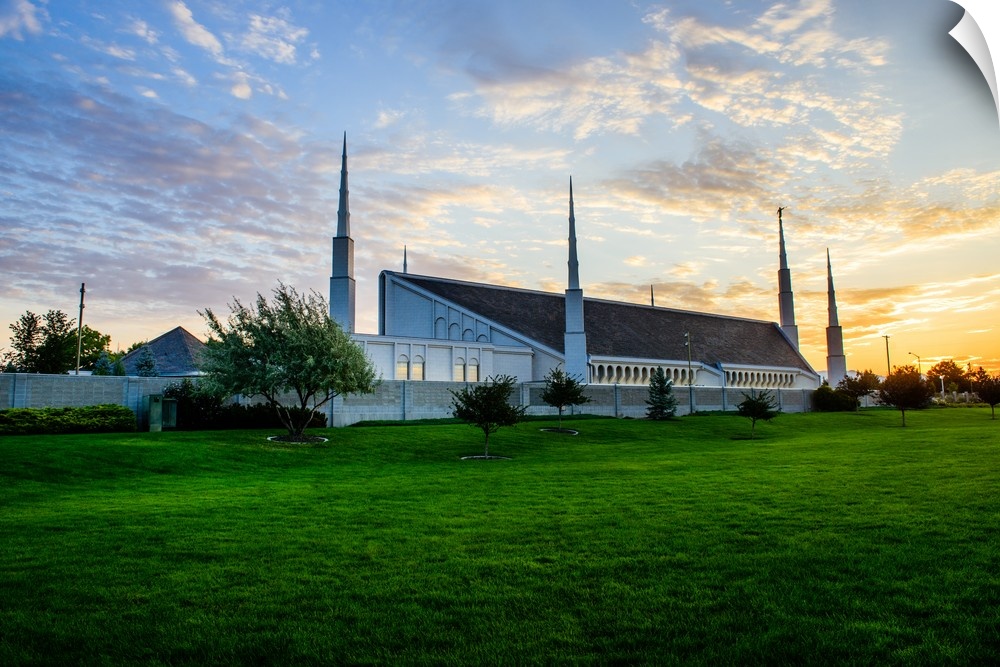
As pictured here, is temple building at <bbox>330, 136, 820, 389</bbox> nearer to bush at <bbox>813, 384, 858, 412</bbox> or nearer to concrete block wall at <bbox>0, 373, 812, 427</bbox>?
concrete block wall at <bbox>0, 373, 812, 427</bbox>

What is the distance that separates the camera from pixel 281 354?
26312mm

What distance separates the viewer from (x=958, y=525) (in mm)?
8727

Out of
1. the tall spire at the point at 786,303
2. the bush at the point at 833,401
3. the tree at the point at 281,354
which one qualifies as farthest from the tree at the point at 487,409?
the tall spire at the point at 786,303

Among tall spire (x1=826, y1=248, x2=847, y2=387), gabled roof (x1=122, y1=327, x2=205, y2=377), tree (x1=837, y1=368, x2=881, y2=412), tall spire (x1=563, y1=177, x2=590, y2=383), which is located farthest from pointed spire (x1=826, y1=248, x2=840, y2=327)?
gabled roof (x1=122, y1=327, x2=205, y2=377)

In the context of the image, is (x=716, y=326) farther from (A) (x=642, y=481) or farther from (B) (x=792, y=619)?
(B) (x=792, y=619)

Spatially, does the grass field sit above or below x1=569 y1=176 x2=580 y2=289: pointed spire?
below

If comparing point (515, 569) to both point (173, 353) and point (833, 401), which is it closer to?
point (173, 353)

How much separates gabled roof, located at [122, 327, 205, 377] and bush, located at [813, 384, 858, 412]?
4925cm

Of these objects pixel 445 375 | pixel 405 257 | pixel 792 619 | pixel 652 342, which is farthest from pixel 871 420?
pixel 405 257

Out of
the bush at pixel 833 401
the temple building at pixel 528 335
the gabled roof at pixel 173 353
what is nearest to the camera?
the temple building at pixel 528 335

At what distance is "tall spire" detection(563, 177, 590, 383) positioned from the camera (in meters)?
51.7

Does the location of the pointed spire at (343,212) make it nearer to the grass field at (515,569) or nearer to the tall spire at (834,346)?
the grass field at (515,569)

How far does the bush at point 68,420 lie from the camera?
24.7m

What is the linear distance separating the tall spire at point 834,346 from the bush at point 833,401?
2666 centimetres
